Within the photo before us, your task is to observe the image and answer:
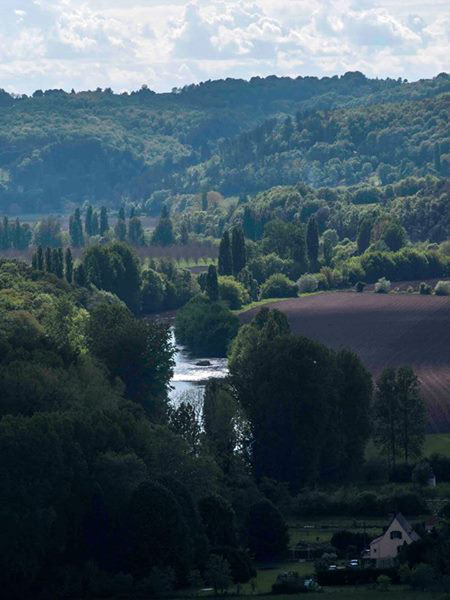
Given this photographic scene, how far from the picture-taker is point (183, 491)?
8938 cm

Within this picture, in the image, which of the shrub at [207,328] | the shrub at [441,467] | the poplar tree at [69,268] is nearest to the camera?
the shrub at [441,467]

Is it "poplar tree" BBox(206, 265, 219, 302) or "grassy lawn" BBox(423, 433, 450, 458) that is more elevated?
"poplar tree" BBox(206, 265, 219, 302)

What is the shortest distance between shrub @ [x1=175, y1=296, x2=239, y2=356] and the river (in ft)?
3.80

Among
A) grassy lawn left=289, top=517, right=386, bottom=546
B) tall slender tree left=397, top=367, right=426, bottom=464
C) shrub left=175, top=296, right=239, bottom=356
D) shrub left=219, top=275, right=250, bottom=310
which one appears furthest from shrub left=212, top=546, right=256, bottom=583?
shrub left=219, top=275, right=250, bottom=310

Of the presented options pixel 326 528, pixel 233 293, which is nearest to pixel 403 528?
pixel 326 528

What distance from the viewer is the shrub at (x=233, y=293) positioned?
193 meters

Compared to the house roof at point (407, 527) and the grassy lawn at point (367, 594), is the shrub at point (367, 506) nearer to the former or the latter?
the house roof at point (407, 527)

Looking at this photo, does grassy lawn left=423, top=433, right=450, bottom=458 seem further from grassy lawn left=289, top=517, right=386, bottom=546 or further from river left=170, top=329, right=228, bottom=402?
river left=170, top=329, right=228, bottom=402

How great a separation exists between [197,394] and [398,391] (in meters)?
20.8

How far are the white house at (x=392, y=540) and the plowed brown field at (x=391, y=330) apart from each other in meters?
31.4

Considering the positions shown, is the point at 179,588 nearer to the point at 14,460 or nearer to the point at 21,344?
the point at 14,460

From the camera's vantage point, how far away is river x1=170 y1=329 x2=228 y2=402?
141 meters

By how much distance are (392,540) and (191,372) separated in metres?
64.6

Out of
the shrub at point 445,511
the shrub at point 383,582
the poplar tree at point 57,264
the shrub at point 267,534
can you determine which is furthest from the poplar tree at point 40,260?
the shrub at point 383,582
